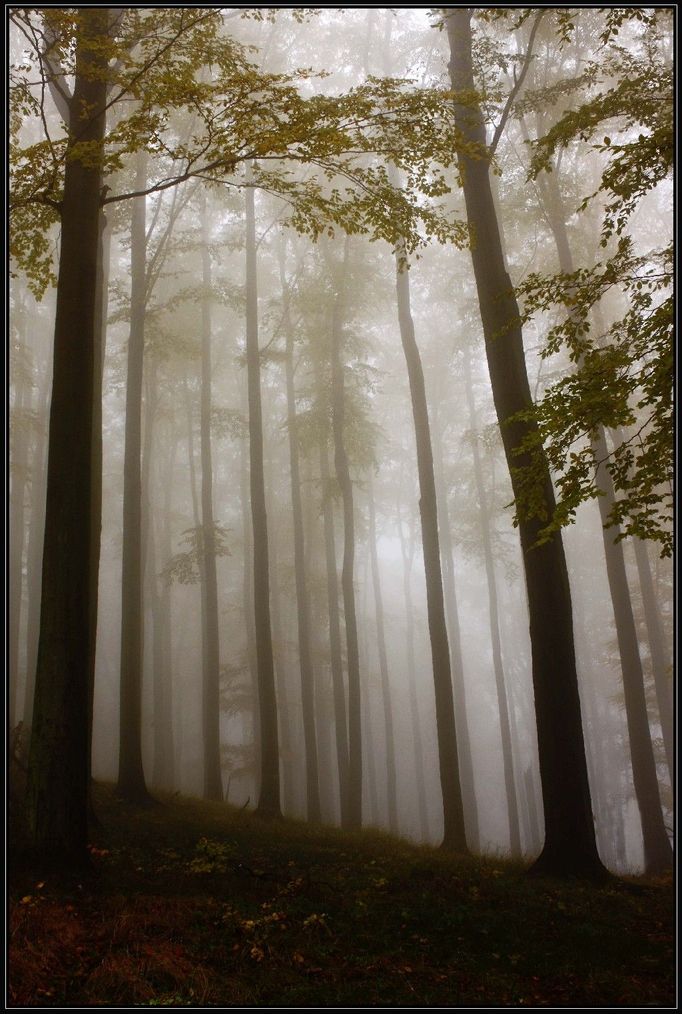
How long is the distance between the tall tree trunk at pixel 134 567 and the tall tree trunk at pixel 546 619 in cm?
678

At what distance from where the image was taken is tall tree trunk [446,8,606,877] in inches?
276

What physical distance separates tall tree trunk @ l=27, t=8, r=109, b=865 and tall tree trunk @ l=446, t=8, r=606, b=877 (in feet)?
14.2

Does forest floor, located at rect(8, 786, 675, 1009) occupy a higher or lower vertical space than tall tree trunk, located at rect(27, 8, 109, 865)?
lower

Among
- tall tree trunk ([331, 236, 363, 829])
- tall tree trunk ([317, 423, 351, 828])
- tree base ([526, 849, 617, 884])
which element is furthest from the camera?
tall tree trunk ([317, 423, 351, 828])

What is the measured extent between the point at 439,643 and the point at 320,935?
6.64 meters

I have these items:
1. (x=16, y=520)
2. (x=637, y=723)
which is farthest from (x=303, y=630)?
(x=16, y=520)

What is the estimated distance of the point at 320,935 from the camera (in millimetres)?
5098

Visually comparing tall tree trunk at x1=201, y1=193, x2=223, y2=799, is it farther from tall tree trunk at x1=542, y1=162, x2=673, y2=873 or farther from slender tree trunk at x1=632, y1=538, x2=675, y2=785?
slender tree trunk at x1=632, y1=538, x2=675, y2=785

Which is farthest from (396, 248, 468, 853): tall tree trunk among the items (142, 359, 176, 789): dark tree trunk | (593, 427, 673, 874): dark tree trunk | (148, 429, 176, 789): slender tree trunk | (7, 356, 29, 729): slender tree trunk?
(7, 356, 29, 729): slender tree trunk

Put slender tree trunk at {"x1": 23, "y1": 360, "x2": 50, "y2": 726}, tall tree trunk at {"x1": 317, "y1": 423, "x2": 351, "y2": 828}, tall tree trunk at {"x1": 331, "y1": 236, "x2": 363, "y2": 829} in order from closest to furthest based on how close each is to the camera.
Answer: tall tree trunk at {"x1": 331, "y1": 236, "x2": 363, "y2": 829}
tall tree trunk at {"x1": 317, "y1": 423, "x2": 351, "y2": 828}
slender tree trunk at {"x1": 23, "y1": 360, "x2": 50, "y2": 726}

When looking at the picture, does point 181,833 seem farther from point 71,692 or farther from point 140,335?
point 140,335

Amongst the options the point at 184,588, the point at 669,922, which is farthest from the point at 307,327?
the point at 184,588

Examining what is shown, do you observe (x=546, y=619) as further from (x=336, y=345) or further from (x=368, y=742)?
(x=368, y=742)

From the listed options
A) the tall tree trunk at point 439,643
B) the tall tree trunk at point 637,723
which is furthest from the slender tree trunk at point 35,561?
the tall tree trunk at point 637,723
